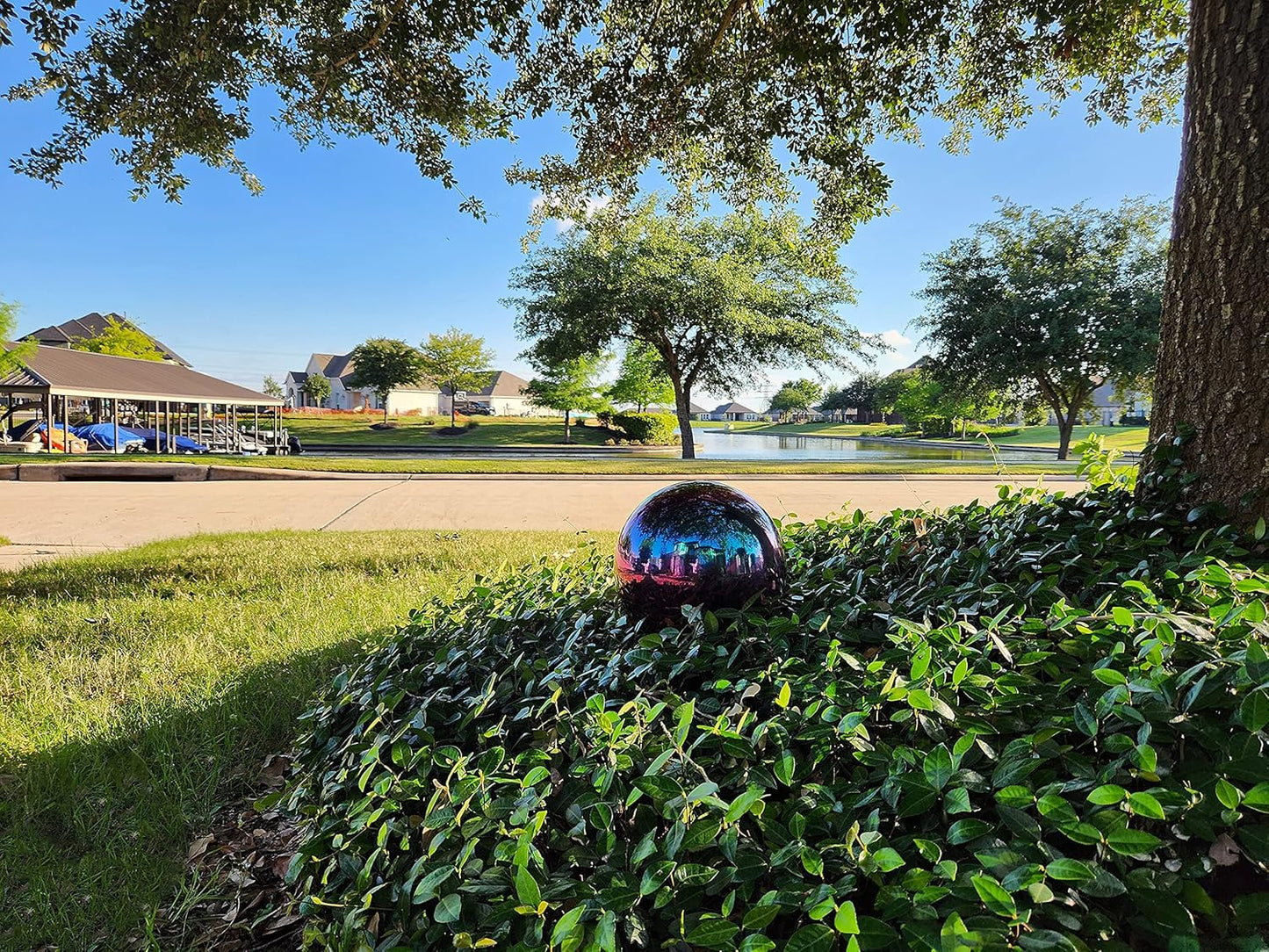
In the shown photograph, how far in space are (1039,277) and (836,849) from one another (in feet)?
88.1

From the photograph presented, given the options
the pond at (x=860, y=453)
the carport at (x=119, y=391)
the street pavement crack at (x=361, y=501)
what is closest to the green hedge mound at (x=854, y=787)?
the street pavement crack at (x=361, y=501)

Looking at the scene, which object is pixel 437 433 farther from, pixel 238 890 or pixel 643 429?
pixel 238 890

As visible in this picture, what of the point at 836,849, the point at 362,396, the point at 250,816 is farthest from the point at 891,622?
the point at 362,396

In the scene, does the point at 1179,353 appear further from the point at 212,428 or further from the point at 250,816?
the point at 212,428

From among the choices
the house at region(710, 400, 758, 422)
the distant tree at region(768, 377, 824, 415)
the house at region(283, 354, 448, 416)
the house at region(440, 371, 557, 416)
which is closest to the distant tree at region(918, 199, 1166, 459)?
the distant tree at region(768, 377, 824, 415)

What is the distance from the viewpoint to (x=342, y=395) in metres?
85.9

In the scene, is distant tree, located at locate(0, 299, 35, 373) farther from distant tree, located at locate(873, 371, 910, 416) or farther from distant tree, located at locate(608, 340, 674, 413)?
distant tree, located at locate(873, 371, 910, 416)

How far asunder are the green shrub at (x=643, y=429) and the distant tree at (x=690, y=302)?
1673 centimetres

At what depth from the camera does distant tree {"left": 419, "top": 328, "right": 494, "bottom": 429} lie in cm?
5041

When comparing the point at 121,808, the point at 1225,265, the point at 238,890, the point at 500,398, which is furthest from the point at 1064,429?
the point at 500,398

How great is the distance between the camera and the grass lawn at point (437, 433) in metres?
39.1

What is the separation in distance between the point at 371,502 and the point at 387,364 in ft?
143

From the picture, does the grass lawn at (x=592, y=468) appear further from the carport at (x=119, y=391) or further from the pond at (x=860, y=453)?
the carport at (x=119, y=391)

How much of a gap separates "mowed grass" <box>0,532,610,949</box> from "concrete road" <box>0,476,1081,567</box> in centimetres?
237
